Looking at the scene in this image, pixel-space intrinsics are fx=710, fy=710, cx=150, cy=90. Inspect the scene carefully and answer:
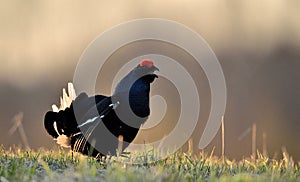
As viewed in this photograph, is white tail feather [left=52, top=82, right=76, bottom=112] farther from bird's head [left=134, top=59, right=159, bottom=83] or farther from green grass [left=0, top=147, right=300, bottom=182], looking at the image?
bird's head [left=134, top=59, right=159, bottom=83]

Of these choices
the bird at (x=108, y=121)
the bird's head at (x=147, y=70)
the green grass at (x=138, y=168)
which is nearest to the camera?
the green grass at (x=138, y=168)

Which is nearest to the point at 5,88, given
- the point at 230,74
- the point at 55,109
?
the point at 230,74

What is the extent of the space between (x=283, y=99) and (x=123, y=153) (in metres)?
25.5

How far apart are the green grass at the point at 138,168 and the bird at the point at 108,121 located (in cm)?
21

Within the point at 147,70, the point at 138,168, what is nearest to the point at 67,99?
the point at 147,70

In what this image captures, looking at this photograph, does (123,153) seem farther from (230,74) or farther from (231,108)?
(230,74)

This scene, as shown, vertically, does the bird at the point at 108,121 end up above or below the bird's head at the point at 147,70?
below

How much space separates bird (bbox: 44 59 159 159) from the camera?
8.08 metres

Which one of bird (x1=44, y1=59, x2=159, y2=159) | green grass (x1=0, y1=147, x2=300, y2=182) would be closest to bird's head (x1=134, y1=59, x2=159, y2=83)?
bird (x1=44, y1=59, x2=159, y2=159)

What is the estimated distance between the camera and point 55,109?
877 centimetres

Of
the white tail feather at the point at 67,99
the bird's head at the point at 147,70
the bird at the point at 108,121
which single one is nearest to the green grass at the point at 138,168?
the bird at the point at 108,121

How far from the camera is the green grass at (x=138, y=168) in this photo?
5.86 m

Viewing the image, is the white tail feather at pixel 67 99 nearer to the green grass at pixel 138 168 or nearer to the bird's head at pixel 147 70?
the green grass at pixel 138 168

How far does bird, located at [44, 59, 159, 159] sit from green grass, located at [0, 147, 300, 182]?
0.21 m
